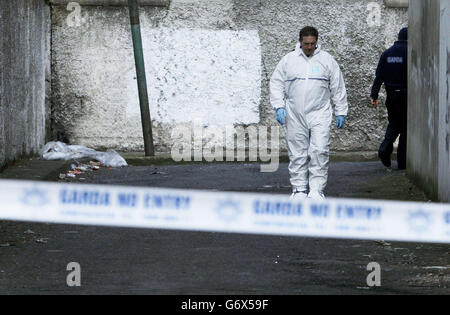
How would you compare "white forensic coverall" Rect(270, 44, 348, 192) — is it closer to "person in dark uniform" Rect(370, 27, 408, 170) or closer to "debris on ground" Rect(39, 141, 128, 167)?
"person in dark uniform" Rect(370, 27, 408, 170)

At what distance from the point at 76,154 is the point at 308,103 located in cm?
555

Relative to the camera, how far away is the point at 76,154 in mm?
15492

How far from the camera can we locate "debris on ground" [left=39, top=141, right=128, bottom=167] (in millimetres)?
15180

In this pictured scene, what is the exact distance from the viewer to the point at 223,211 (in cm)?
732

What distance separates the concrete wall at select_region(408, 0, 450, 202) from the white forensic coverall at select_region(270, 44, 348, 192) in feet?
3.22

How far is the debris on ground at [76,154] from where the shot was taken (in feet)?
49.8

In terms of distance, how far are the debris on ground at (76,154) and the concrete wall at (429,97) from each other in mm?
4446

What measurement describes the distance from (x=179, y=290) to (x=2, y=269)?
1.55 metres

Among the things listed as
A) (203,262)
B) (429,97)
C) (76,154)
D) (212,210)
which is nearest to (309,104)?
(429,97)

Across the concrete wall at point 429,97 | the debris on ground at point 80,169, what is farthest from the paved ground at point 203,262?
the debris on ground at point 80,169

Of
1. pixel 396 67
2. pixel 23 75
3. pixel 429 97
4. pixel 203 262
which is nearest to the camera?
pixel 203 262

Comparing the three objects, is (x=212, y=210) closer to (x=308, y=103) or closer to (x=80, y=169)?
(x=308, y=103)

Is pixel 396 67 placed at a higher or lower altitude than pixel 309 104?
higher

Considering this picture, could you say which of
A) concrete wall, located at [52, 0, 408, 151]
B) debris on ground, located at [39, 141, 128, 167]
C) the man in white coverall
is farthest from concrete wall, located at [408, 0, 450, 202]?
debris on ground, located at [39, 141, 128, 167]
